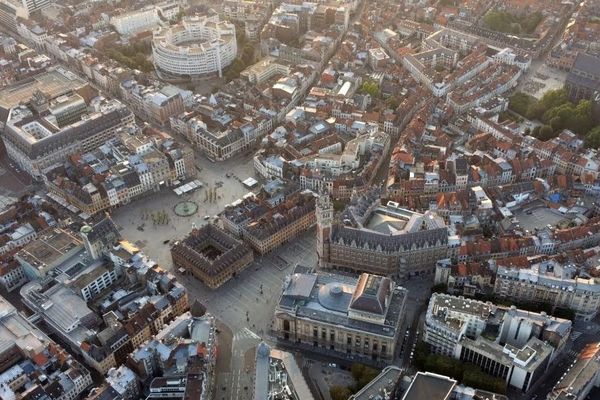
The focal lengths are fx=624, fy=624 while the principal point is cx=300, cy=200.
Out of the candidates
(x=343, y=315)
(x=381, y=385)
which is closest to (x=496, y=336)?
(x=381, y=385)

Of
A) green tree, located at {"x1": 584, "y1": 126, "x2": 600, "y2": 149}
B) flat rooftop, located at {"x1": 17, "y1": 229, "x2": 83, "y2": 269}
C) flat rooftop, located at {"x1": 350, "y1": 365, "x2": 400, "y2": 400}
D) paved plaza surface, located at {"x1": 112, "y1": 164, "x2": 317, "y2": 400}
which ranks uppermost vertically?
green tree, located at {"x1": 584, "y1": 126, "x2": 600, "y2": 149}

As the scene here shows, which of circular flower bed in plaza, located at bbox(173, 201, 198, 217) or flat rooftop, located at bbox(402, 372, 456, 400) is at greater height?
flat rooftop, located at bbox(402, 372, 456, 400)

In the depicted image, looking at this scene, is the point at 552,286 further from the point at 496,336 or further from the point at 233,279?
the point at 233,279

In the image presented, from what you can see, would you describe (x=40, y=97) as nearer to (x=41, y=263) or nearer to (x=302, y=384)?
(x=41, y=263)

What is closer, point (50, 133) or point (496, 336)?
point (496, 336)

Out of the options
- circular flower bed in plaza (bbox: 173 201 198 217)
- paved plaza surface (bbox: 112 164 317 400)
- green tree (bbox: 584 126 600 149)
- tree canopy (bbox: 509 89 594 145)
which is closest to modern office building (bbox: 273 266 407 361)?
paved plaza surface (bbox: 112 164 317 400)

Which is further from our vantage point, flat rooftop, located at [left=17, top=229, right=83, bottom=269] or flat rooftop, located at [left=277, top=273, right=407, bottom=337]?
flat rooftop, located at [left=17, top=229, right=83, bottom=269]

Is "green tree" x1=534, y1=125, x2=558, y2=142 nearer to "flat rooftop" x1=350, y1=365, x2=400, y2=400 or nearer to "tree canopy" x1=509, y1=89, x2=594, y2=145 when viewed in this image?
"tree canopy" x1=509, y1=89, x2=594, y2=145

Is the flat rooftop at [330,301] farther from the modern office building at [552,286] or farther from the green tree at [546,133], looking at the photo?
the green tree at [546,133]

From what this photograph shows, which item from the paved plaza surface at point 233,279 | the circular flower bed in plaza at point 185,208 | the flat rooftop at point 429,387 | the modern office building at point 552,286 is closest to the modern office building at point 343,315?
the paved plaza surface at point 233,279
